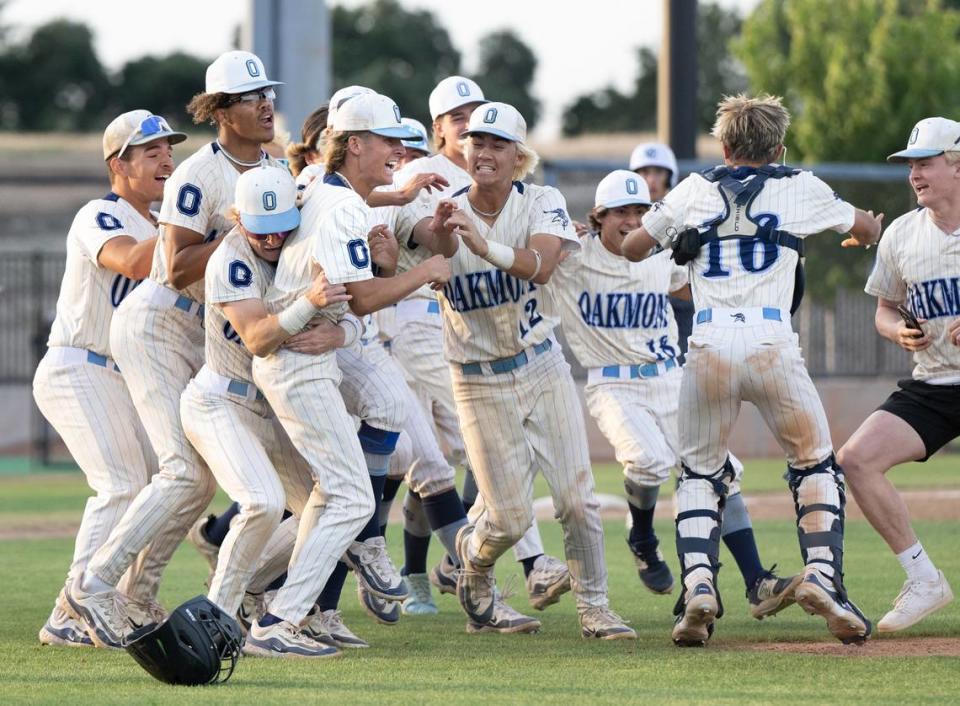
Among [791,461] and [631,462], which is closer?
[791,461]

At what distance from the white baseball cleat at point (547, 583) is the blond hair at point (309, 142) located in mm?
2463

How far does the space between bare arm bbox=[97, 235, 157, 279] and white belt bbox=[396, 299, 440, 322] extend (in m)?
2.22

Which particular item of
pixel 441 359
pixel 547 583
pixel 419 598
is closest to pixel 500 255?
pixel 547 583

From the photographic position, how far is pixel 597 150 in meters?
42.7

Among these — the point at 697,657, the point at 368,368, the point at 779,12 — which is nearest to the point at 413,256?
the point at 368,368

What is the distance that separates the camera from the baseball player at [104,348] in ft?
23.9

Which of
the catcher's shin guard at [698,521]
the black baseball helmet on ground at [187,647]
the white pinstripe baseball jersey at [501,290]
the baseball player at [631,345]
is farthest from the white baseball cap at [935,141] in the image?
the black baseball helmet on ground at [187,647]

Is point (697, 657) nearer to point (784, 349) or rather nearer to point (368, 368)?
point (784, 349)

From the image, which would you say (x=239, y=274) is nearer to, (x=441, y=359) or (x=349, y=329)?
(x=349, y=329)

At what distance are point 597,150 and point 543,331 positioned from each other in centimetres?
3568

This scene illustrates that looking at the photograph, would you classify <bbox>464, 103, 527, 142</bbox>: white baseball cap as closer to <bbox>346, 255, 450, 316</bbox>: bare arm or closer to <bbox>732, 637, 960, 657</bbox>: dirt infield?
<bbox>346, 255, 450, 316</bbox>: bare arm

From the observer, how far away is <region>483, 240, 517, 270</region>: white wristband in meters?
6.95

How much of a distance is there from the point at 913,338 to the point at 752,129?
1.36m

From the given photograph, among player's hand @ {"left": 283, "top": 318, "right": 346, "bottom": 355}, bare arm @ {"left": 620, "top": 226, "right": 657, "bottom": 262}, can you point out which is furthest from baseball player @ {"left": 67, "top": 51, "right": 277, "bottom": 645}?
bare arm @ {"left": 620, "top": 226, "right": 657, "bottom": 262}
